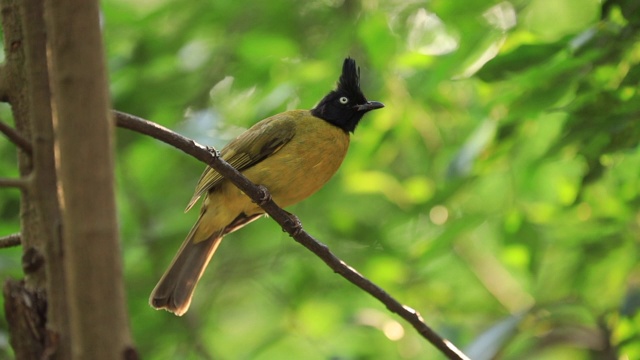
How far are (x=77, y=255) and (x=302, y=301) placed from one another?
4.27m

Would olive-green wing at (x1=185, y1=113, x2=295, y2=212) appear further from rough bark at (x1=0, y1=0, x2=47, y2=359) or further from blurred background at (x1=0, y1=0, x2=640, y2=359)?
rough bark at (x1=0, y1=0, x2=47, y2=359)

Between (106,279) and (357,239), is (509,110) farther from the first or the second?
(106,279)

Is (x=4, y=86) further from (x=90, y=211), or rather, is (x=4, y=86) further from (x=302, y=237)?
(x=302, y=237)

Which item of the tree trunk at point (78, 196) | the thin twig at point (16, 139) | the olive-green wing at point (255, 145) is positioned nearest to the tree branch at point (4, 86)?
the thin twig at point (16, 139)

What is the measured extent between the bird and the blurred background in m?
0.19

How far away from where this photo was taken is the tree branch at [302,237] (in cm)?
264

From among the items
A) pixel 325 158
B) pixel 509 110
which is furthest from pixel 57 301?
pixel 325 158

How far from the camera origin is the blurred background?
4703mm

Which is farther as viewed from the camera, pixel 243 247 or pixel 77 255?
pixel 243 247

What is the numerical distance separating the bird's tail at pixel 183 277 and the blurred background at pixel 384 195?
0.40 metres

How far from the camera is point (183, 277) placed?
15.7 feet

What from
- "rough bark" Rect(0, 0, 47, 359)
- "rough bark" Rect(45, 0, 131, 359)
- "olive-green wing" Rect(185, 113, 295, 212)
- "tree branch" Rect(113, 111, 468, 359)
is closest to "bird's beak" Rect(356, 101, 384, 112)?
"olive-green wing" Rect(185, 113, 295, 212)

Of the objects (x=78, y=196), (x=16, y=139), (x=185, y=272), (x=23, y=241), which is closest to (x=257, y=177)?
(x=185, y=272)

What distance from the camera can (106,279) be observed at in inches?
52.2
